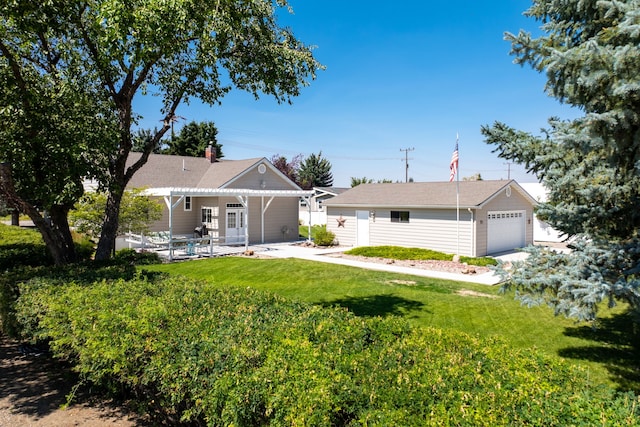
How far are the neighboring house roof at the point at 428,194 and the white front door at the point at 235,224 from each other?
526 centimetres

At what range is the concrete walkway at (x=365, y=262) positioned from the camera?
13.1 m

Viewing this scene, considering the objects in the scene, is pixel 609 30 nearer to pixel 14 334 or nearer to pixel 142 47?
pixel 142 47

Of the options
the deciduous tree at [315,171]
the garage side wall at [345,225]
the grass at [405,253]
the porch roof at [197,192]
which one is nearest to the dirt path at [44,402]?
the porch roof at [197,192]

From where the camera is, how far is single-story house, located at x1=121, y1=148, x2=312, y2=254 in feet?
73.2

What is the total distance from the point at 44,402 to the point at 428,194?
59.5 ft

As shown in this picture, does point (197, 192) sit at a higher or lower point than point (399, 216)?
higher

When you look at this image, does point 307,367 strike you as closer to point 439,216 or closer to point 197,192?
point 197,192

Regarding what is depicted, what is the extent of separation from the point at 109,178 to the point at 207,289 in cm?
487

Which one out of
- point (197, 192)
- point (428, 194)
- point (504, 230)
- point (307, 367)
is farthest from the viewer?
point (428, 194)

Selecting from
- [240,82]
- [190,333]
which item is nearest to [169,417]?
[190,333]

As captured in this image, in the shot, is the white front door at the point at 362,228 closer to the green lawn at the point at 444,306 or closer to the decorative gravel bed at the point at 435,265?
the decorative gravel bed at the point at 435,265

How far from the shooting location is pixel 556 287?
455cm

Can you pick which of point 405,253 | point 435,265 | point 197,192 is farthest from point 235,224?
point 435,265

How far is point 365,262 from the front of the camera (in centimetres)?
1650
